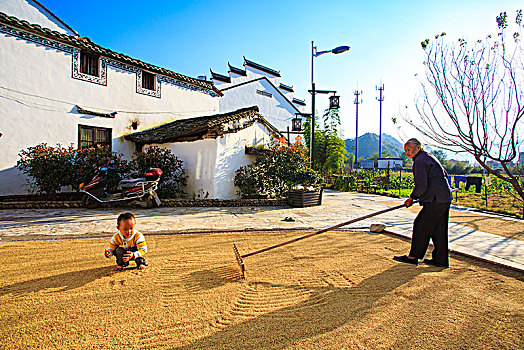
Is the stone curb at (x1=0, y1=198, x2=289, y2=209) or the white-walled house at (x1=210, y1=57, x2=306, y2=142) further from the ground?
the white-walled house at (x1=210, y1=57, x2=306, y2=142)

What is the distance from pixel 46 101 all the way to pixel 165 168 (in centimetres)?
411

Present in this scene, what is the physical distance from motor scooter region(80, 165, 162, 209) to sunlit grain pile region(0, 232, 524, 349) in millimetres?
3446

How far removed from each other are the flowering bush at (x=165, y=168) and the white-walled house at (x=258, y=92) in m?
9.56

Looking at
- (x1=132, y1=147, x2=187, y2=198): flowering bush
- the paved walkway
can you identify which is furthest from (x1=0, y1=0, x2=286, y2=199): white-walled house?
the paved walkway

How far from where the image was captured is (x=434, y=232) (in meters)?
3.58

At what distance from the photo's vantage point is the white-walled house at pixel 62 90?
8.11 m

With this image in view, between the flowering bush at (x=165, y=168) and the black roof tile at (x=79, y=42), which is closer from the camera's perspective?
the black roof tile at (x=79, y=42)

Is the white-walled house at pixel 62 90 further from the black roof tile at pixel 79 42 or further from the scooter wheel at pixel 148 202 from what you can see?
the scooter wheel at pixel 148 202

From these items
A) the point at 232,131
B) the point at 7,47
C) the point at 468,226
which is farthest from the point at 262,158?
the point at 7,47

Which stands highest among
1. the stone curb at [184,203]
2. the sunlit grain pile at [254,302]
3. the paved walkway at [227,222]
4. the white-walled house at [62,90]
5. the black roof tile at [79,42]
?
the black roof tile at [79,42]

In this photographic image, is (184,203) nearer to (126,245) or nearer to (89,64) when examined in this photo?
(126,245)

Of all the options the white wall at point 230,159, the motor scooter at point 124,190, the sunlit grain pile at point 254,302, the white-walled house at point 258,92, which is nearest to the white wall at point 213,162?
the white wall at point 230,159

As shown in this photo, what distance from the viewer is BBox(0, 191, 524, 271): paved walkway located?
4.36 meters

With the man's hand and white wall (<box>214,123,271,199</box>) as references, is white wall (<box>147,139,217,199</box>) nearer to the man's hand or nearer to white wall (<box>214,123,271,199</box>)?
white wall (<box>214,123,271,199</box>)
